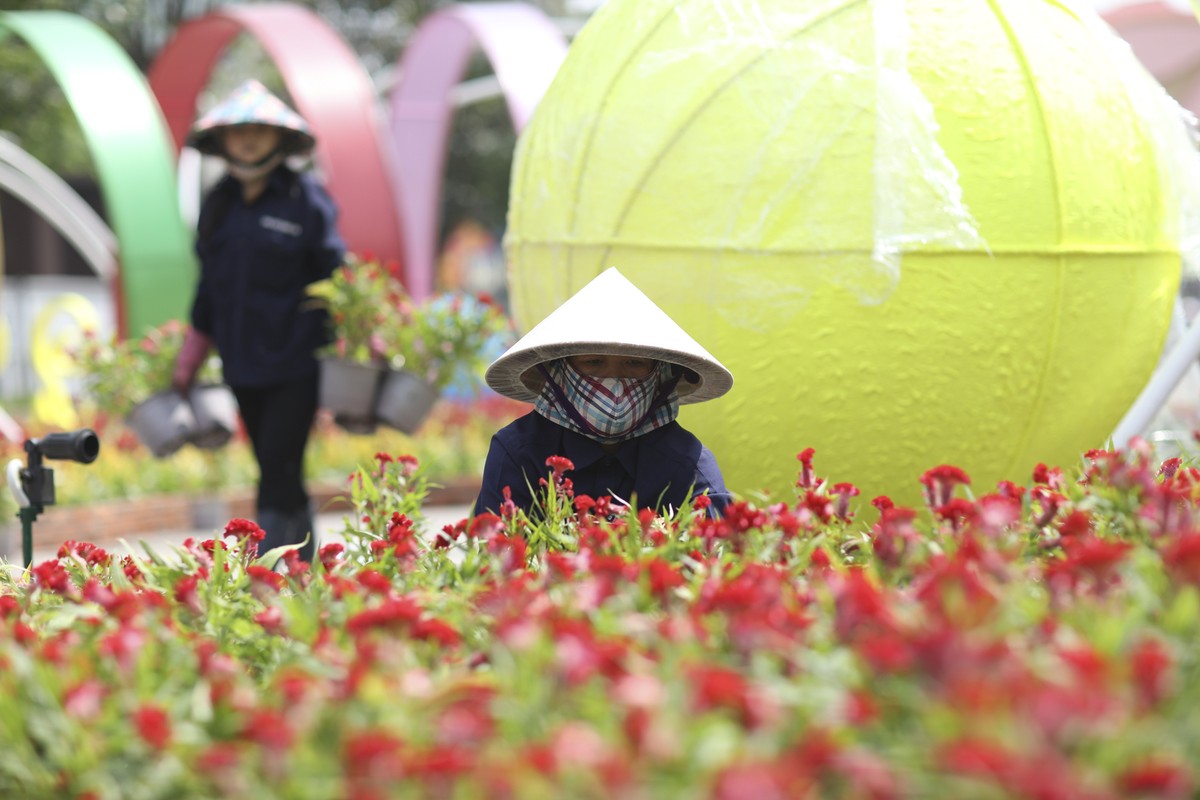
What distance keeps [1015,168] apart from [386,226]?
7567mm

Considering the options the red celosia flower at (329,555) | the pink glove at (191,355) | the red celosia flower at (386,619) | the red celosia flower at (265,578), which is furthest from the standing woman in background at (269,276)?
the red celosia flower at (386,619)

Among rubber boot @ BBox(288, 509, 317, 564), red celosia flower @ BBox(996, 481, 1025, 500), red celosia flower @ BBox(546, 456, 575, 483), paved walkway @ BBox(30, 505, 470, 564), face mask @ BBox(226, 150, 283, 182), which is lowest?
paved walkway @ BBox(30, 505, 470, 564)

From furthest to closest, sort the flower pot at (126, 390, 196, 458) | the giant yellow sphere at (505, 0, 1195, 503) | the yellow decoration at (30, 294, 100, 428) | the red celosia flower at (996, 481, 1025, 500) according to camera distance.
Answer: the yellow decoration at (30, 294, 100, 428) → the flower pot at (126, 390, 196, 458) → the giant yellow sphere at (505, 0, 1195, 503) → the red celosia flower at (996, 481, 1025, 500)

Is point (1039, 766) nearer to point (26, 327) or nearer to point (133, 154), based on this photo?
point (133, 154)

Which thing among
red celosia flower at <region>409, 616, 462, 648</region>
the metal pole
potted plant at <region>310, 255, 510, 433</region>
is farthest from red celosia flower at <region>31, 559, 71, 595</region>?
potted plant at <region>310, 255, 510, 433</region>

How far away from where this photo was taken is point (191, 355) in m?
A: 6.49

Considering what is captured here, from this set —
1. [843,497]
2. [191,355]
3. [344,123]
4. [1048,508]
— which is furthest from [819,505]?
[344,123]

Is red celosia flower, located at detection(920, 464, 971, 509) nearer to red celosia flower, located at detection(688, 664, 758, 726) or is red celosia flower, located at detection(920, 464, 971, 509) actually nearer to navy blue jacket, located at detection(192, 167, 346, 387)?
red celosia flower, located at detection(688, 664, 758, 726)

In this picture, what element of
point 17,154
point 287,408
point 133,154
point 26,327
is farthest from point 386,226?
point 26,327

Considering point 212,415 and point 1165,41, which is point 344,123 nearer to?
point 212,415

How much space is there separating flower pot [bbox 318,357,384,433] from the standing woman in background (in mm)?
125

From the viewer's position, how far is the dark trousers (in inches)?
240

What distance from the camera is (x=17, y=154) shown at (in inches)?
503

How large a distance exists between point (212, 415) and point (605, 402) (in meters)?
3.77
